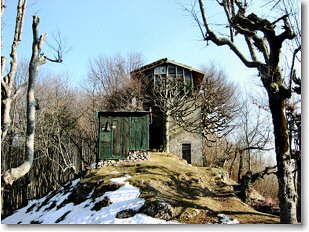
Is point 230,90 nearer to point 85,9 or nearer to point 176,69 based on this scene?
point 176,69

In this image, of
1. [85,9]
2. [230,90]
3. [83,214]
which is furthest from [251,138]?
[85,9]

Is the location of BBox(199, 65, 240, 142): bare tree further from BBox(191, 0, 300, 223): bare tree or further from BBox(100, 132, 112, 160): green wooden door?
BBox(191, 0, 300, 223): bare tree

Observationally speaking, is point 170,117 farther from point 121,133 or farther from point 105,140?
point 105,140

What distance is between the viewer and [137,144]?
9.82 meters

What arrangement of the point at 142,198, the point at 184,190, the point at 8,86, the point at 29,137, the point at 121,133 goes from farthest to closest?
1. the point at 121,133
2. the point at 184,190
3. the point at 142,198
4. the point at 8,86
5. the point at 29,137

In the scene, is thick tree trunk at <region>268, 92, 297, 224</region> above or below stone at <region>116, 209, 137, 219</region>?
above

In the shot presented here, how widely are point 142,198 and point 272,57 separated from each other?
3529mm

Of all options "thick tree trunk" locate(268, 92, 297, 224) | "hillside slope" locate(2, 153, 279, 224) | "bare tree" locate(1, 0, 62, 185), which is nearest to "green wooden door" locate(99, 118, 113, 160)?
"hillside slope" locate(2, 153, 279, 224)

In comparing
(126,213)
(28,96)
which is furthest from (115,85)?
(28,96)

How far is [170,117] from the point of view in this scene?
1334cm

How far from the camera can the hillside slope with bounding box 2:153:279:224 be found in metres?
5.84

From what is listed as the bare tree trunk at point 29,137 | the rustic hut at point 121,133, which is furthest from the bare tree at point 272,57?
the rustic hut at point 121,133

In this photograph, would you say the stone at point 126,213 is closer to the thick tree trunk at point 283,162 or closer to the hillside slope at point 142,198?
the hillside slope at point 142,198

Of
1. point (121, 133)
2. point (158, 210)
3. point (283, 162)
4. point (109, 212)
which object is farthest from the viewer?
point (121, 133)
